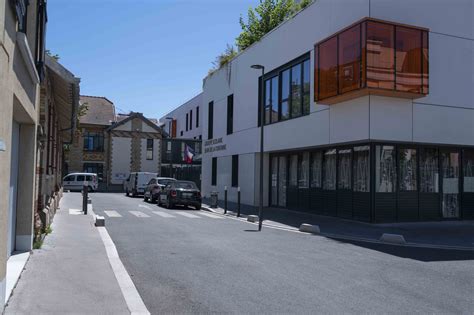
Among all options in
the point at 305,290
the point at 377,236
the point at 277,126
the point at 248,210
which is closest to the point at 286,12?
the point at 277,126

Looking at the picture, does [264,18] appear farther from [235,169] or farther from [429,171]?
[429,171]

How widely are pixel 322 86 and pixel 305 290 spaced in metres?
11.8

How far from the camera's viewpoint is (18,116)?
24.9ft

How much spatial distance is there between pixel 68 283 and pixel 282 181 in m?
17.4

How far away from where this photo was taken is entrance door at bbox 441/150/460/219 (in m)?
18.0

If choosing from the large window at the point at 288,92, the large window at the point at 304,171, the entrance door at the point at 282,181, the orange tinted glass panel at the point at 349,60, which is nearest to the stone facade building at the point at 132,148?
the large window at the point at 288,92

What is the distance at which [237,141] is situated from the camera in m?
27.7

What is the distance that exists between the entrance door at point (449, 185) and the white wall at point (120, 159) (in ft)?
130

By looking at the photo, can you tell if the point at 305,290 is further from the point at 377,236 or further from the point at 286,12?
the point at 286,12

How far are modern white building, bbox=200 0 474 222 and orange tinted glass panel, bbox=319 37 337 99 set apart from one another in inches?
1.5

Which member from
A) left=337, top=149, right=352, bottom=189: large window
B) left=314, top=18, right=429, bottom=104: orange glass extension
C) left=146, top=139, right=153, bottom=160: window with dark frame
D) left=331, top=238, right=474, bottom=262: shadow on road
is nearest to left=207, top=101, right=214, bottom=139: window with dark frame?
left=337, top=149, right=352, bottom=189: large window

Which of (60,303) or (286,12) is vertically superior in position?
(286,12)

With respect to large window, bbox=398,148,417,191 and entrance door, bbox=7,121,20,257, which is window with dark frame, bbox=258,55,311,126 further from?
entrance door, bbox=7,121,20,257

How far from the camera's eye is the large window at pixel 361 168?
16656mm
